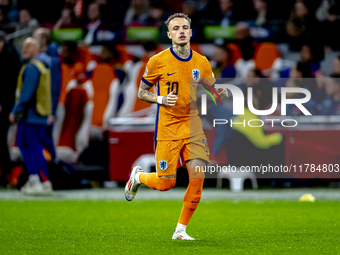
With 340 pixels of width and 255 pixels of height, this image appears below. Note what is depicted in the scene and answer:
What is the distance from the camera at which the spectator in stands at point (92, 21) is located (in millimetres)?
14078

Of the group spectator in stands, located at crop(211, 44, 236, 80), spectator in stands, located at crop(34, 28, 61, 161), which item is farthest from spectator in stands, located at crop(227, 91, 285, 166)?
spectator in stands, located at crop(34, 28, 61, 161)

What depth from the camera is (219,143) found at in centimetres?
1084

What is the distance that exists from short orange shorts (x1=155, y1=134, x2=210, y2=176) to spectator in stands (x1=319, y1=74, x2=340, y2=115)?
5.91 metres

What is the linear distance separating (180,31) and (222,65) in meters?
6.12

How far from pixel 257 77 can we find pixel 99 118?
3.58m

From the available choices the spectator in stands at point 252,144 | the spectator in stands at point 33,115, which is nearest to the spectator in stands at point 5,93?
the spectator in stands at point 33,115

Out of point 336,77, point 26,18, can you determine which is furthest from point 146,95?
point 26,18

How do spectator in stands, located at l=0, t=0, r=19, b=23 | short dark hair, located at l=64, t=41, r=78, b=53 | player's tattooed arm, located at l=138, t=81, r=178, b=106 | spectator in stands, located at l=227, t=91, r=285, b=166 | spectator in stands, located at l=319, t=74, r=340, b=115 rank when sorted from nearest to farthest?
player's tattooed arm, located at l=138, t=81, r=178, b=106 < spectator in stands, located at l=227, t=91, r=285, b=166 < spectator in stands, located at l=319, t=74, r=340, b=115 < short dark hair, located at l=64, t=41, r=78, b=53 < spectator in stands, located at l=0, t=0, r=19, b=23

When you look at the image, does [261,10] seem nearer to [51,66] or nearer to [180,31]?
[51,66]

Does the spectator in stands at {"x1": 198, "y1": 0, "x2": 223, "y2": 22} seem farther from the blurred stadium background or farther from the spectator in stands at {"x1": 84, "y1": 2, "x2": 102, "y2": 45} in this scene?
the spectator in stands at {"x1": 84, "y1": 2, "x2": 102, "y2": 45}

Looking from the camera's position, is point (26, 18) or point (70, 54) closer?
point (70, 54)

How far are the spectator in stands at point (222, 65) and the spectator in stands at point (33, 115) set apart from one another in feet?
11.3

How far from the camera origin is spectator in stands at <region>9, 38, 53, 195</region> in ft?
32.5

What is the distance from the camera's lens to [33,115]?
10.1 metres
